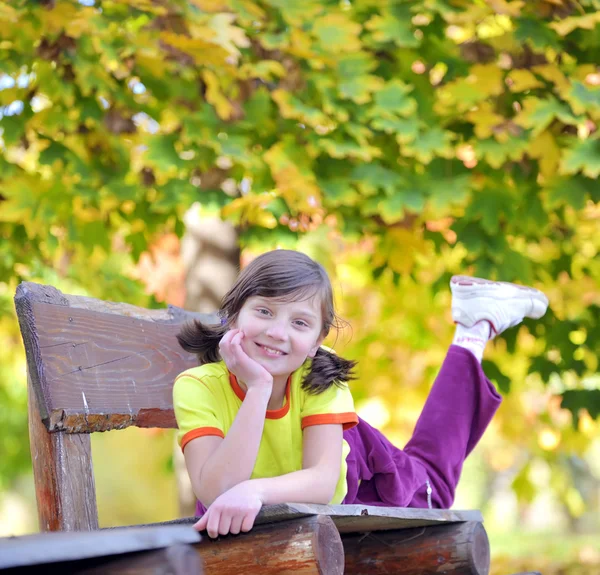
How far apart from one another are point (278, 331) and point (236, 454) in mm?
304

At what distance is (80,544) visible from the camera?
1098 millimetres

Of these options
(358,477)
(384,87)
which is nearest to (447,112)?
(384,87)

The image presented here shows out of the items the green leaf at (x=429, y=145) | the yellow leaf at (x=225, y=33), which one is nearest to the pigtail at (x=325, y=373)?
the yellow leaf at (x=225, y=33)

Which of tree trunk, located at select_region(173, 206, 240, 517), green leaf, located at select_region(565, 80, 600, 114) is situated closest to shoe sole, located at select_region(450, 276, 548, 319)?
green leaf, located at select_region(565, 80, 600, 114)

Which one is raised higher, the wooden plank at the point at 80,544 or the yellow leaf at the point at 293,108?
the yellow leaf at the point at 293,108

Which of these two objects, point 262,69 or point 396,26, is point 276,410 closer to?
point 262,69

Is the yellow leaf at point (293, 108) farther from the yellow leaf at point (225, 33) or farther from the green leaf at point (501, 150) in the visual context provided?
the green leaf at point (501, 150)

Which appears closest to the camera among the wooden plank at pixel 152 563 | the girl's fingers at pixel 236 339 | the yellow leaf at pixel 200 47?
the wooden plank at pixel 152 563

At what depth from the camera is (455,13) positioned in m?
3.29

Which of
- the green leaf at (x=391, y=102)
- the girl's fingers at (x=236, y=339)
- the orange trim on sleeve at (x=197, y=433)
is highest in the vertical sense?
the green leaf at (x=391, y=102)

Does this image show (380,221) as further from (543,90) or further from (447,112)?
(543,90)

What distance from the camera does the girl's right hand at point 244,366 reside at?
194 centimetres

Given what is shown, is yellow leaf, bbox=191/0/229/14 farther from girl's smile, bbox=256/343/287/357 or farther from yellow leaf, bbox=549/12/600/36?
girl's smile, bbox=256/343/287/357

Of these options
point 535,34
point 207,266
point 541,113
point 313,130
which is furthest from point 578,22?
point 207,266
